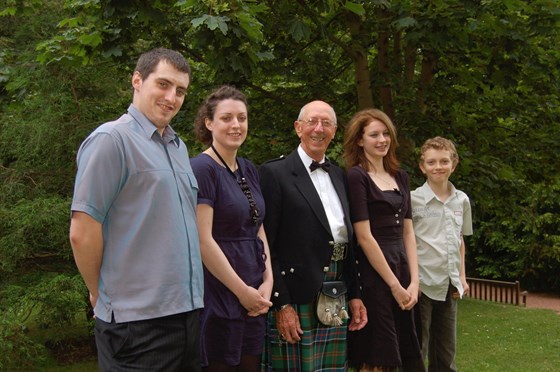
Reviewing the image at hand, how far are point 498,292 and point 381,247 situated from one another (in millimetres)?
16897

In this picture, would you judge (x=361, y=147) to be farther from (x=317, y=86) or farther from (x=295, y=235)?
(x=317, y=86)

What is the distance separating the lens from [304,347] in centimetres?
357

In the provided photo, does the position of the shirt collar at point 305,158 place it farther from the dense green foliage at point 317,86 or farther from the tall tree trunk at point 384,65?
the tall tree trunk at point 384,65

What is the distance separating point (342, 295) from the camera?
3699 millimetres

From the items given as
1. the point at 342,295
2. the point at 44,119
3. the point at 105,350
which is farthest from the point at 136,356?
the point at 44,119

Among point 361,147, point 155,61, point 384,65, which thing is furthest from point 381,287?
point 384,65

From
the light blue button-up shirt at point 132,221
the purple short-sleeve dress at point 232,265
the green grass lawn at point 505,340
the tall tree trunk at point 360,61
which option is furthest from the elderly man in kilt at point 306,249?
the green grass lawn at point 505,340

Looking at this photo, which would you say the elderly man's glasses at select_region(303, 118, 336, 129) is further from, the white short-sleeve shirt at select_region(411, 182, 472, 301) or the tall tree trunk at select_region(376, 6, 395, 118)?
the tall tree trunk at select_region(376, 6, 395, 118)

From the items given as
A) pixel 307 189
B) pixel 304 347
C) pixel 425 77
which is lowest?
pixel 304 347

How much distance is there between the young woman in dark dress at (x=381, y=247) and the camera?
3.80 m

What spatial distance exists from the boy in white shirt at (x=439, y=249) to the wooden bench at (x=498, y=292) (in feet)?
49.6

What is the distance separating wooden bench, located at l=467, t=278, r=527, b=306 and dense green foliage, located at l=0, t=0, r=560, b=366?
9.59 metres

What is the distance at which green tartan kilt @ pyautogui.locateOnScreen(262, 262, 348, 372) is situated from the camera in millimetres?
3574

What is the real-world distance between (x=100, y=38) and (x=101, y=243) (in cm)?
419
